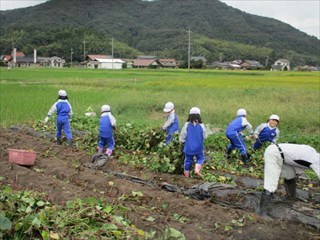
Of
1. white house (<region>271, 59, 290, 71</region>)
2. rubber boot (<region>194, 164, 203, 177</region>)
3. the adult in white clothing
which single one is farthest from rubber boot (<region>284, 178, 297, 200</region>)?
white house (<region>271, 59, 290, 71</region>)

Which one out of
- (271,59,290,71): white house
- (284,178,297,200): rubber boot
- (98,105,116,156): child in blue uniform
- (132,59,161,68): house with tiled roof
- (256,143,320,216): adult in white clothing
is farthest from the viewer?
(271,59,290,71): white house

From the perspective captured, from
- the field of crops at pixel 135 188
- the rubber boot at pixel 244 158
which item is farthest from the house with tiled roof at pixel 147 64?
the rubber boot at pixel 244 158

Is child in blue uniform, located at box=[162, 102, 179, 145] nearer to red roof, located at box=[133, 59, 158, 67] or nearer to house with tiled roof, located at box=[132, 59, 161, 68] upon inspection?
house with tiled roof, located at box=[132, 59, 161, 68]

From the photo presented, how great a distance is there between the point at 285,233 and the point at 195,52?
96.0 meters

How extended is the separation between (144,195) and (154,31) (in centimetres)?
12952

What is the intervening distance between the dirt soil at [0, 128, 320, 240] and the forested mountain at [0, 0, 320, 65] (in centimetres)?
8666

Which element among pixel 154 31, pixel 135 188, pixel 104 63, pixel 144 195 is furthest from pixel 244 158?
pixel 154 31

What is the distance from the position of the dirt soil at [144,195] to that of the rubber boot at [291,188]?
79 cm

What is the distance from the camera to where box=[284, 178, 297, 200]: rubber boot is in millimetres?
6430

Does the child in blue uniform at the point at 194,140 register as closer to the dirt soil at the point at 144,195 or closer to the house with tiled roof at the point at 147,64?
the dirt soil at the point at 144,195

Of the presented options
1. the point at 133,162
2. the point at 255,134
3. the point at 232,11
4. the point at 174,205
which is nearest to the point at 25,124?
the point at 133,162

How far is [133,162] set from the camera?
9.16 meters

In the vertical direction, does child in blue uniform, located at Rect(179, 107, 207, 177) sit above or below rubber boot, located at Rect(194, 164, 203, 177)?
above

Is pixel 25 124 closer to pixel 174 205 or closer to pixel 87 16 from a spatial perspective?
pixel 174 205
